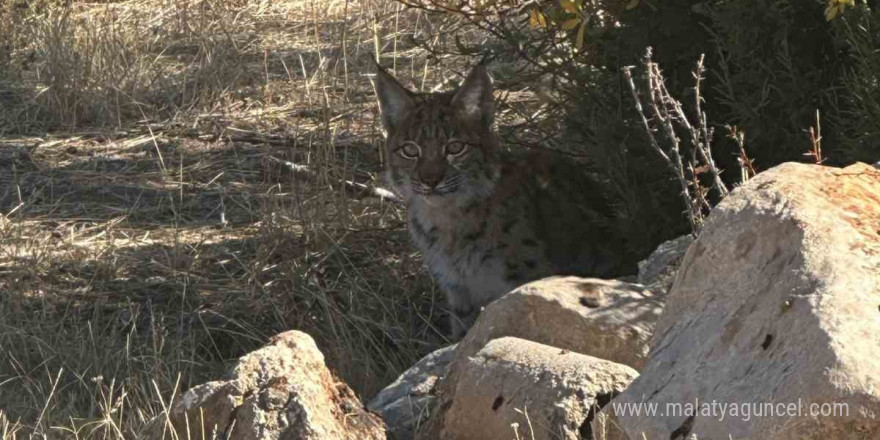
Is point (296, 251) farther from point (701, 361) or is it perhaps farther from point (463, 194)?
point (701, 361)

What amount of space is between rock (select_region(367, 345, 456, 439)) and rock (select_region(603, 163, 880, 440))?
126 cm

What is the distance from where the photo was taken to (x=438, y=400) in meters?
4.48

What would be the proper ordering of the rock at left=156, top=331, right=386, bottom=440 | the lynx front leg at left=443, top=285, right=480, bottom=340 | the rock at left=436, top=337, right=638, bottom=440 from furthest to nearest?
1. the lynx front leg at left=443, top=285, right=480, bottom=340
2. the rock at left=156, top=331, right=386, bottom=440
3. the rock at left=436, top=337, right=638, bottom=440

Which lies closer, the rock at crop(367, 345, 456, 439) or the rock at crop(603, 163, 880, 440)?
the rock at crop(603, 163, 880, 440)

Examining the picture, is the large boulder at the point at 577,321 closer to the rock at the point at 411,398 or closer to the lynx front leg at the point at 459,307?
the rock at the point at 411,398

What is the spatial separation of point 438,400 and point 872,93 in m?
2.03

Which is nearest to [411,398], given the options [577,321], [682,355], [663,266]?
[577,321]

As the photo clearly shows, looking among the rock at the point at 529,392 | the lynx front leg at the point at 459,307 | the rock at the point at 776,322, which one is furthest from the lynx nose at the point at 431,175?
the rock at the point at 776,322

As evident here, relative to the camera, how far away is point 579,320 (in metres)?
4.62

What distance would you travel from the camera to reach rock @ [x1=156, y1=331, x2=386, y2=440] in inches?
167

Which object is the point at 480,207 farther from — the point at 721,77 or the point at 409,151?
the point at 721,77

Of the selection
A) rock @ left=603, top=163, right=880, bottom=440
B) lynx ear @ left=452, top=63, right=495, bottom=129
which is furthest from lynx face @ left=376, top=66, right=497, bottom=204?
rock @ left=603, top=163, right=880, bottom=440

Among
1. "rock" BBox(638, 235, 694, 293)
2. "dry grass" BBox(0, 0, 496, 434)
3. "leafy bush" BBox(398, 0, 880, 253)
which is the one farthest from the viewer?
"dry grass" BBox(0, 0, 496, 434)

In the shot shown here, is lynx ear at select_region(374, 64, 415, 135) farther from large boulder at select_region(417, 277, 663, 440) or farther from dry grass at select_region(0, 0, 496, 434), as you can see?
large boulder at select_region(417, 277, 663, 440)
